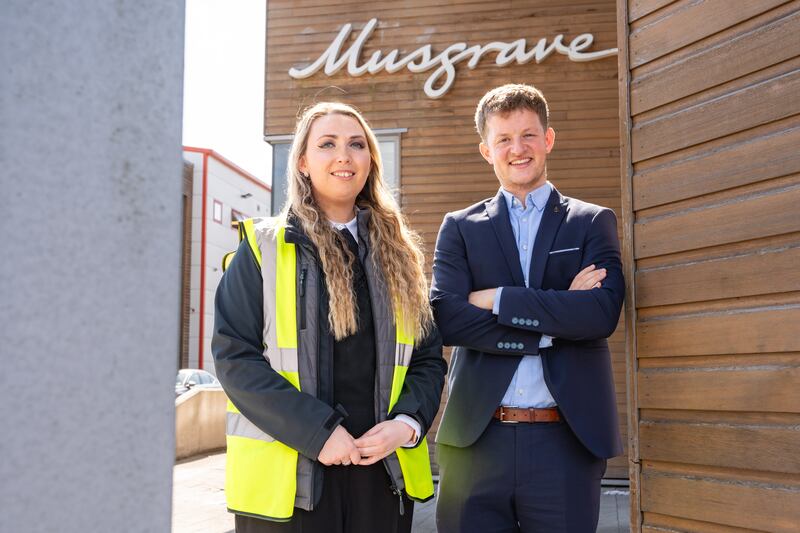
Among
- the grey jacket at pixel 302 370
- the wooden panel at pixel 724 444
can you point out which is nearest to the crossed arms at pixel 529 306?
the grey jacket at pixel 302 370

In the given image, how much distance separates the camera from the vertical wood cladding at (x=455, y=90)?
920 cm

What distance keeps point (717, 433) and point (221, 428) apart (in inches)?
562

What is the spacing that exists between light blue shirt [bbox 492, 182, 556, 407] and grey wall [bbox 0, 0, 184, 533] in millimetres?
2029

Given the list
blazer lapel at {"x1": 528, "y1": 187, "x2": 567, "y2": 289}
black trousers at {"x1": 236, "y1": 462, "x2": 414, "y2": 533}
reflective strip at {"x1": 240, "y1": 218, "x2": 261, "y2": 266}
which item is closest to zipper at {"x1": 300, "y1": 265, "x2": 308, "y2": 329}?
reflective strip at {"x1": 240, "y1": 218, "x2": 261, "y2": 266}

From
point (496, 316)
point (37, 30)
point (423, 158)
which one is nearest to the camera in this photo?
point (37, 30)

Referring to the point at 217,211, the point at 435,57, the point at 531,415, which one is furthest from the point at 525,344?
the point at 217,211

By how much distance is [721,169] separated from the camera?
8.35 feet

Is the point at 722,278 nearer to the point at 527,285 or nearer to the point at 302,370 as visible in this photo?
the point at 527,285

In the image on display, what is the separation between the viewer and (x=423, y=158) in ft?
31.4

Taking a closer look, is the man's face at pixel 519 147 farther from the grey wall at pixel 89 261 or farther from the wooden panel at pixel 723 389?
the grey wall at pixel 89 261

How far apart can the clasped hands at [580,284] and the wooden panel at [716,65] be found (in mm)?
639

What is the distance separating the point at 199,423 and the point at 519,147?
1245cm

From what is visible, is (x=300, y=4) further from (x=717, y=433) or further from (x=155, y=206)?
(x=155, y=206)

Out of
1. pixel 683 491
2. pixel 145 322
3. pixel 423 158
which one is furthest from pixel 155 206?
pixel 423 158
